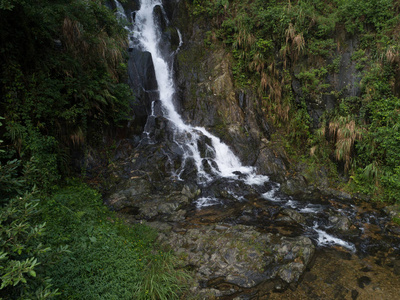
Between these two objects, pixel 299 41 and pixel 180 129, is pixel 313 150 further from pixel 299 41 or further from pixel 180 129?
pixel 180 129

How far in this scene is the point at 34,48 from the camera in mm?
5840

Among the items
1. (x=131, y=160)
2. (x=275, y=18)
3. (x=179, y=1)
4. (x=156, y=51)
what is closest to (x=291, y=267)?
(x=131, y=160)

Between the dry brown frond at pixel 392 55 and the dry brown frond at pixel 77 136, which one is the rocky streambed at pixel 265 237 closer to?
the dry brown frond at pixel 77 136

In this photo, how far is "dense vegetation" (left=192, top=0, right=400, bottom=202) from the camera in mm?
8078

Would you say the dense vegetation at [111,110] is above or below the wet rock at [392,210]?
above

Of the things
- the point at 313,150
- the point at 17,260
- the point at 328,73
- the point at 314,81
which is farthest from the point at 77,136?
the point at 328,73

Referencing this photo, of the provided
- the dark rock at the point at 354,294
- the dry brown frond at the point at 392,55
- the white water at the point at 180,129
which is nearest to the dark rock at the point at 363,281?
the dark rock at the point at 354,294

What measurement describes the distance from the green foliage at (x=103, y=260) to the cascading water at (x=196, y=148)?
3.24 metres

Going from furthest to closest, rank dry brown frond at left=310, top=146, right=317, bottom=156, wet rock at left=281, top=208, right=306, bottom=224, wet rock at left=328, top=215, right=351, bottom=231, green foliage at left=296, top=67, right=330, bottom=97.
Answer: green foliage at left=296, top=67, right=330, bottom=97 → dry brown frond at left=310, top=146, right=317, bottom=156 → wet rock at left=281, top=208, right=306, bottom=224 → wet rock at left=328, top=215, right=351, bottom=231

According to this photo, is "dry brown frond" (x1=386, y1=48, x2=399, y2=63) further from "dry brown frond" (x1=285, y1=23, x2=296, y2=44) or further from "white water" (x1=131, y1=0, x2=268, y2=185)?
"white water" (x1=131, y1=0, x2=268, y2=185)

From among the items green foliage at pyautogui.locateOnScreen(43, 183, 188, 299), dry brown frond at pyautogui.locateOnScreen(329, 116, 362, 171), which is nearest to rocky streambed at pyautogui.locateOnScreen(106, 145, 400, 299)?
green foliage at pyautogui.locateOnScreen(43, 183, 188, 299)

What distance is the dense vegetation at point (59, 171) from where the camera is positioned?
92.9 inches

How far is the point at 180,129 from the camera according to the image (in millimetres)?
11164

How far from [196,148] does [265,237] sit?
5.78m
